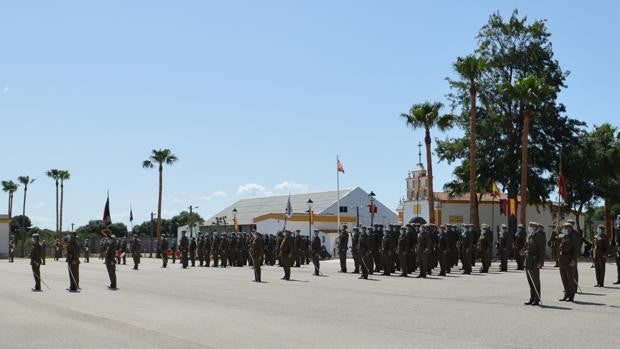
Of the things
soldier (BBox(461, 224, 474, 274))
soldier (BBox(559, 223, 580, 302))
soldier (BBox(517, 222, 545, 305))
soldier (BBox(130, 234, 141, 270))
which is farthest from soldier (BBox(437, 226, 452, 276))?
soldier (BBox(130, 234, 141, 270))

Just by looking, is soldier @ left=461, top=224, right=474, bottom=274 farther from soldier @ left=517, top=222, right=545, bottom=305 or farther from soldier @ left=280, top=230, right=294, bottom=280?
soldier @ left=517, top=222, right=545, bottom=305

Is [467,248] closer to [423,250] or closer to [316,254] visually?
[423,250]

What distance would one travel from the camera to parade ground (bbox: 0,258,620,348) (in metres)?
11.3

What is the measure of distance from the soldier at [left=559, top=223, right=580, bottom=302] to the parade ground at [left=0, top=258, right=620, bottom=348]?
47cm

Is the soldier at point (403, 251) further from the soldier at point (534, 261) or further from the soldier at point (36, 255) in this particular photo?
the soldier at point (36, 255)

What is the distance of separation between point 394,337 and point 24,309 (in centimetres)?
890

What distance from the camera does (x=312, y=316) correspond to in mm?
14586

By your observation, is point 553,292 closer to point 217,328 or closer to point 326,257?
point 217,328

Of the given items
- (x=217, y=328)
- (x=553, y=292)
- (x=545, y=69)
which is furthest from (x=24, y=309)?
(x=545, y=69)

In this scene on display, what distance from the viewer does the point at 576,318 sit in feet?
44.9

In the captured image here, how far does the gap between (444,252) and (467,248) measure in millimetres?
1200

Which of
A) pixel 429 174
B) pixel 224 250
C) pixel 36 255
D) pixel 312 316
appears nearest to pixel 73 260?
pixel 36 255

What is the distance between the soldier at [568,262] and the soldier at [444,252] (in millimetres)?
10678

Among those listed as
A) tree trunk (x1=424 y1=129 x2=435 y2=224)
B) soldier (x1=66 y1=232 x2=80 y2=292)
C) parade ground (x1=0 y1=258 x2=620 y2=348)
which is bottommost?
parade ground (x1=0 y1=258 x2=620 y2=348)
